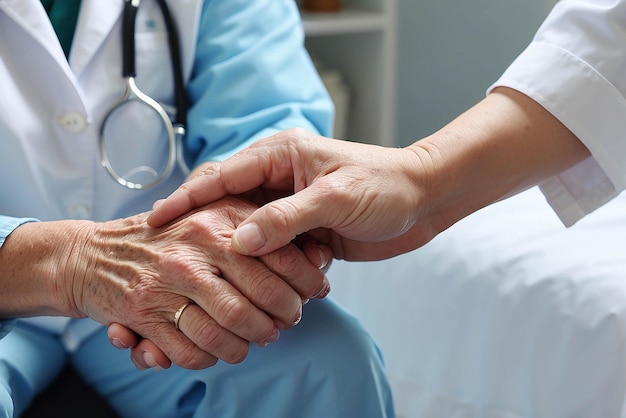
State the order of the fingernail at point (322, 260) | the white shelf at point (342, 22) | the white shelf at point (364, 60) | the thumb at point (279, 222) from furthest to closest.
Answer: the white shelf at point (364, 60) → the white shelf at point (342, 22) → the fingernail at point (322, 260) → the thumb at point (279, 222)

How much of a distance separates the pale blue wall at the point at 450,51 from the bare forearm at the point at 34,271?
1.50m

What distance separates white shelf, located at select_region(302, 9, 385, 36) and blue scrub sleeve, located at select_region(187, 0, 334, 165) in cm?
83

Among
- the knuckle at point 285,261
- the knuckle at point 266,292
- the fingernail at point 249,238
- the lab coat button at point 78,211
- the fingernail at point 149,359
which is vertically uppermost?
the fingernail at point 249,238

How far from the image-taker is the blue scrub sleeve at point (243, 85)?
1.10 meters

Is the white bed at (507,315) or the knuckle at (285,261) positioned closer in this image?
the knuckle at (285,261)

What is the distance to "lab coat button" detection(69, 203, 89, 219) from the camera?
104cm

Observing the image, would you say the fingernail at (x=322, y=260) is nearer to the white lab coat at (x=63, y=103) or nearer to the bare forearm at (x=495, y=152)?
the bare forearm at (x=495, y=152)

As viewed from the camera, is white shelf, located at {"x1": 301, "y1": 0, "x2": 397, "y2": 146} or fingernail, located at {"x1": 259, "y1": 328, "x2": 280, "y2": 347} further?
white shelf, located at {"x1": 301, "y1": 0, "x2": 397, "y2": 146}

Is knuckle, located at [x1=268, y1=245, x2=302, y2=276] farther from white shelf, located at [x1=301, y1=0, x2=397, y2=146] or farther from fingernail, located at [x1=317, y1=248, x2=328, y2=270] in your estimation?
white shelf, located at [x1=301, y1=0, x2=397, y2=146]

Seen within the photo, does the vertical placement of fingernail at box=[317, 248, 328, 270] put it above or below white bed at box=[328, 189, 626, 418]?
above

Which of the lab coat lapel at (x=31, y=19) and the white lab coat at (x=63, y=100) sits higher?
the lab coat lapel at (x=31, y=19)

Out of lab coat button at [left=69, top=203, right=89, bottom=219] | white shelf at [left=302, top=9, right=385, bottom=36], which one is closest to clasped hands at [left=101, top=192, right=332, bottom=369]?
lab coat button at [left=69, top=203, right=89, bottom=219]

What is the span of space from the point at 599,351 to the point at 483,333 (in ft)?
0.51

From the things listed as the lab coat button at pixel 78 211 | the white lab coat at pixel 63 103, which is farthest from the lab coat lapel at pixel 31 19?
the lab coat button at pixel 78 211
